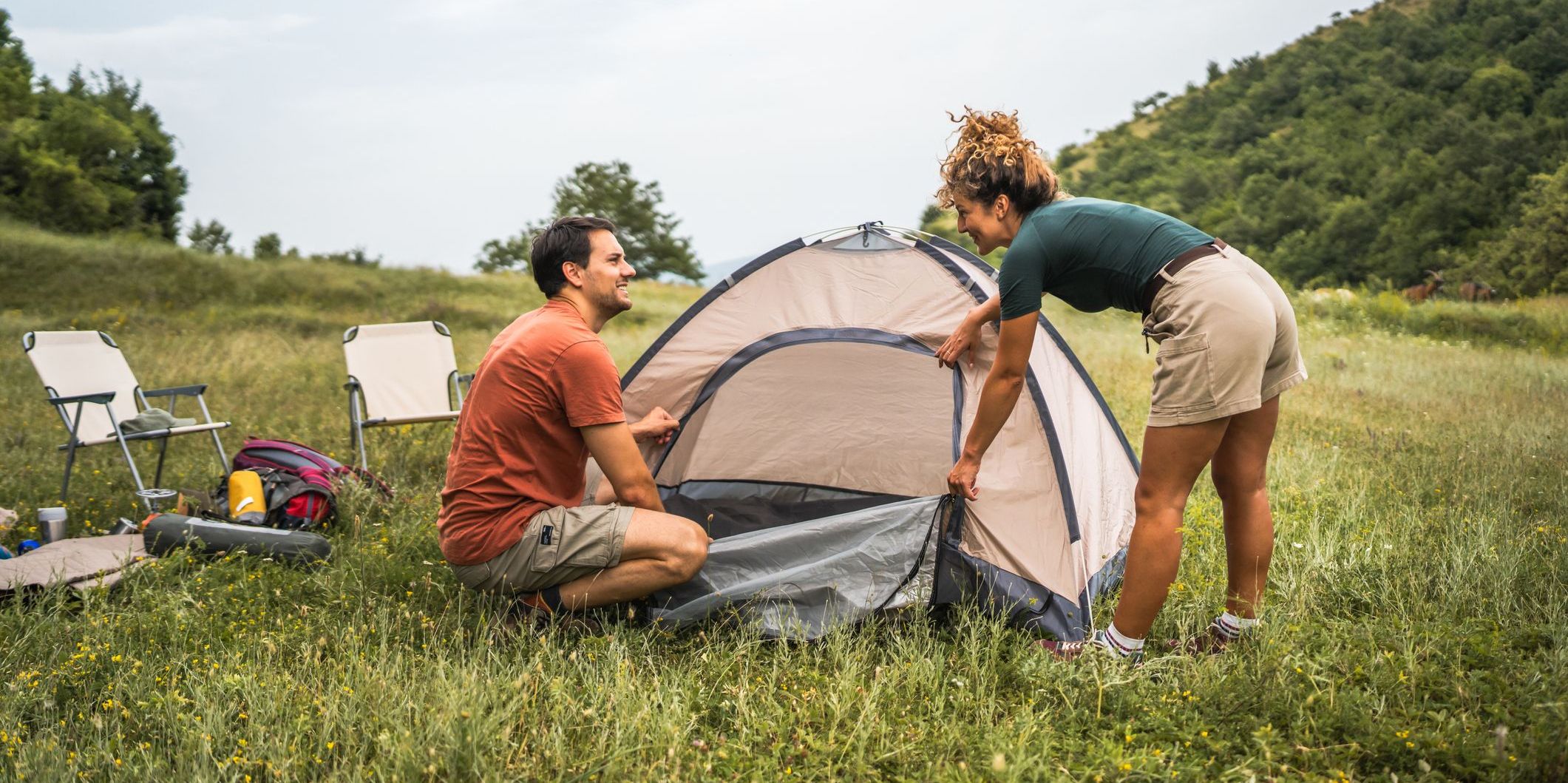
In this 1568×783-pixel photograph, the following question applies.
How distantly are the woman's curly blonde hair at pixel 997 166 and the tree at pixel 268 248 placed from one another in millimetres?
17854

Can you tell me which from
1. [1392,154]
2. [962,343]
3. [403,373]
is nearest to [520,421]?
[962,343]

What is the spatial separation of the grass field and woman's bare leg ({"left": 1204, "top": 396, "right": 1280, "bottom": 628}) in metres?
0.13

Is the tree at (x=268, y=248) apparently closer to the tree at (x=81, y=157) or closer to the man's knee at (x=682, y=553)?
the tree at (x=81, y=157)

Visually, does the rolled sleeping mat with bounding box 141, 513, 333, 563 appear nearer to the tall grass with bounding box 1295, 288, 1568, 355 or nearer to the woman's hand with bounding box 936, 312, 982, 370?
the woman's hand with bounding box 936, 312, 982, 370

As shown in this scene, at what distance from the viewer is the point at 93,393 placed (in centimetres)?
548

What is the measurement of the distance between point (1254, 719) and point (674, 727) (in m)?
1.47

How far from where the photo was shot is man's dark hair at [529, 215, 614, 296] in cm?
318

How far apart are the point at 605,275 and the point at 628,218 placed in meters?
38.1

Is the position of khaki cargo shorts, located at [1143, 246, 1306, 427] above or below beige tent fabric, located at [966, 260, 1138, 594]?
above

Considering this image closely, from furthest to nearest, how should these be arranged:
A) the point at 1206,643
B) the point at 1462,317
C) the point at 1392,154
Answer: the point at 1392,154 → the point at 1462,317 → the point at 1206,643

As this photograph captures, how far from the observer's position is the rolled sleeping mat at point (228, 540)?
3871 millimetres

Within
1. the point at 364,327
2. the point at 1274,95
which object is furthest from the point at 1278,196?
the point at 364,327

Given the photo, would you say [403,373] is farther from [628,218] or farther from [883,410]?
[628,218]

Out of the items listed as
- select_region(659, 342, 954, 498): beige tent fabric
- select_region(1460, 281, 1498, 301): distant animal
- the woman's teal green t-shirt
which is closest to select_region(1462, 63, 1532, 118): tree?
select_region(1460, 281, 1498, 301): distant animal
